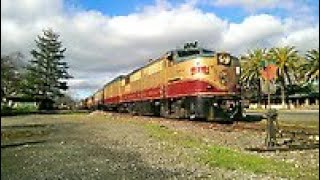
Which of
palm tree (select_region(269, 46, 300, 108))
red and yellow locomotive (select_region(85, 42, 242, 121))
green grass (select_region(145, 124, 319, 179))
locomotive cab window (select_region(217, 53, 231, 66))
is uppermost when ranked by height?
palm tree (select_region(269, 46, 300, 108))

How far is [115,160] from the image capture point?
1048 centimetres

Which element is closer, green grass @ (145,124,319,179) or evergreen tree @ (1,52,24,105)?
green grass @ (145,124,319,179)

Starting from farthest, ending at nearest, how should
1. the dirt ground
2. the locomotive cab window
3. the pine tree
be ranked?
the pine tree < the locomotive cab window < the dirt ground

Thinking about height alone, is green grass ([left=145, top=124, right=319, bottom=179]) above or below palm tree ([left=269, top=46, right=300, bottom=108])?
below

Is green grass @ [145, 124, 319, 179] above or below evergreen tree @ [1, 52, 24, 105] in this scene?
below

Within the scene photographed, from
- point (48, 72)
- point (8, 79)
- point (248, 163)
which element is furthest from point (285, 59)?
point (248, 163)

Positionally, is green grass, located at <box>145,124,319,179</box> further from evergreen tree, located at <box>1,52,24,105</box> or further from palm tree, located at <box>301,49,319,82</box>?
palm tree, located at <box>301,49,319,82</box>

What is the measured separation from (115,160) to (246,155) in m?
3.22

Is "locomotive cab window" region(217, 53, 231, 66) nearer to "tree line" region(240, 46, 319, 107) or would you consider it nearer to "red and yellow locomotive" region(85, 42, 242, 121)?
"red and yellow locomotive" region(85, 42, 242, 121)

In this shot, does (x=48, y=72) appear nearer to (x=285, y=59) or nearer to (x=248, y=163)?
(x=285, y=59)

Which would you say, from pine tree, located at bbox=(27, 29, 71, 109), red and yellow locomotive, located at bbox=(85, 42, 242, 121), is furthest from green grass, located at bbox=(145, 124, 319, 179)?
pine tree, located at bbox=(27, 29, 71, 109)

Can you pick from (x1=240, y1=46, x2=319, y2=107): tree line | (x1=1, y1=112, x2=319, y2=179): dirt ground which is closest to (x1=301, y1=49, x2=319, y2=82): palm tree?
(x1=240, y1=46, x2=319, y2=107): tree line

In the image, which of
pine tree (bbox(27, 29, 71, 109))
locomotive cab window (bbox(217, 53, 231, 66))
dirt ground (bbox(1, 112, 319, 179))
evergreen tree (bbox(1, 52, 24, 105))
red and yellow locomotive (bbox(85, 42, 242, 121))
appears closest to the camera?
dirt ground (bbox(1, 112, 319, 179))

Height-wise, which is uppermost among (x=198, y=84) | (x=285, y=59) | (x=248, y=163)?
(x=285, y=59)
